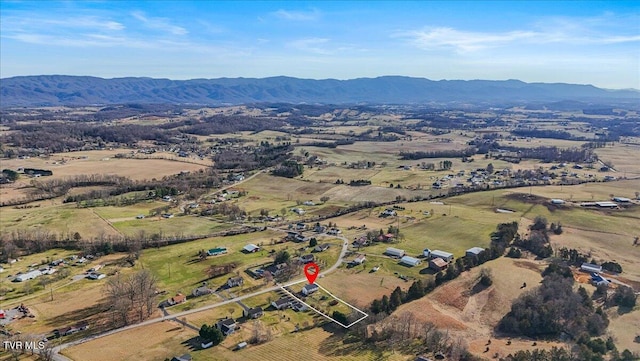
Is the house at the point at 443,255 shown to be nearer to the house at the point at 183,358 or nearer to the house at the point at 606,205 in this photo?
the house at the point at 183,358

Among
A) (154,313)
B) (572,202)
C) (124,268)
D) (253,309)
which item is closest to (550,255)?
(572,202)

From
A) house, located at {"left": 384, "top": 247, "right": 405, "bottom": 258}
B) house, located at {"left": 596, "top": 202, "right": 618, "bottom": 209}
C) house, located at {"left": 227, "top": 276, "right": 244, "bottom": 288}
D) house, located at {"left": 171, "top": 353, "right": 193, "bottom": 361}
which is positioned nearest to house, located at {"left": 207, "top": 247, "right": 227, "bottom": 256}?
house, located at {"left": 227, "top": 276, "right": 244, "bottom": 288}

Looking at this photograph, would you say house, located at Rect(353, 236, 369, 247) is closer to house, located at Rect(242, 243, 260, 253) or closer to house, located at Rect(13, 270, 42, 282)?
house, located at Rect(242, 243, 260, 253)

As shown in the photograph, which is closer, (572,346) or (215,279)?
(572,346)

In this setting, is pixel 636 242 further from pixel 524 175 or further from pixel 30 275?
pixel 30 275

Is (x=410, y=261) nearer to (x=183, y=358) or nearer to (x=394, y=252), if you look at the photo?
(x=394, y=252)

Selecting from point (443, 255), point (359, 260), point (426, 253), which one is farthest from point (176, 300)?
point (443, 255)
